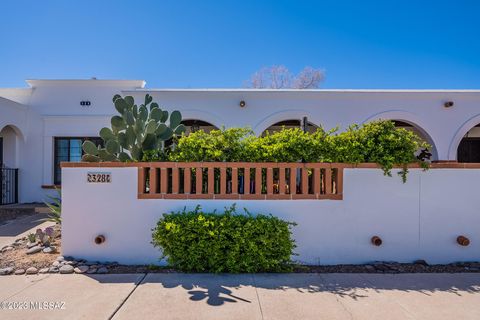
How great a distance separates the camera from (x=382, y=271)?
441cm

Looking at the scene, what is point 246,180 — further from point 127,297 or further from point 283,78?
point 283,78

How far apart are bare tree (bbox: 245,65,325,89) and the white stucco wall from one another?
20.7 metres

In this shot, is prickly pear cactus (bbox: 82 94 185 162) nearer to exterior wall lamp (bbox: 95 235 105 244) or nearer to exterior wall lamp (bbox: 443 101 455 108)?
exterior wall lamp (bbox: 95 235 105 244)

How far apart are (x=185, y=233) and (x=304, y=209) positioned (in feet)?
6.56

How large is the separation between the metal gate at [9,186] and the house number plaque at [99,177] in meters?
8.12

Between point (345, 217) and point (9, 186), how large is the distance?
12.0m

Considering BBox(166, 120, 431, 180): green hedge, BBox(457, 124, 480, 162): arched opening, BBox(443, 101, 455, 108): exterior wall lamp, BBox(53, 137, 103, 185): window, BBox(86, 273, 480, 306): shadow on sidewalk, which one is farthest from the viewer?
BBox(457, 124, 480, 162): arched opening

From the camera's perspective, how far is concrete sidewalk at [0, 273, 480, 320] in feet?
10.4

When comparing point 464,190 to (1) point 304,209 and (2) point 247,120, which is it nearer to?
(1) point 304,209

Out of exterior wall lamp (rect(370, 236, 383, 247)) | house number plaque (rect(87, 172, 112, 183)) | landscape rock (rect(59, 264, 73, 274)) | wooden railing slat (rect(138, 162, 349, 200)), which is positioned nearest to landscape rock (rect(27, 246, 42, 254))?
landscape rock (rect(59, 264, 73, 274))

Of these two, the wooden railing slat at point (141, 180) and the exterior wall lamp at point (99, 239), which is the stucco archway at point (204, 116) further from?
the exterior wall lamp at point (99, 239)

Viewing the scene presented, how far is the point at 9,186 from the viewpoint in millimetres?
10445

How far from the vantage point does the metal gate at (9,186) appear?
10.3 m

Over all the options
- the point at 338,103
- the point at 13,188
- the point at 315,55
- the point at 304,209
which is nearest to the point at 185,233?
the point at 304,209
